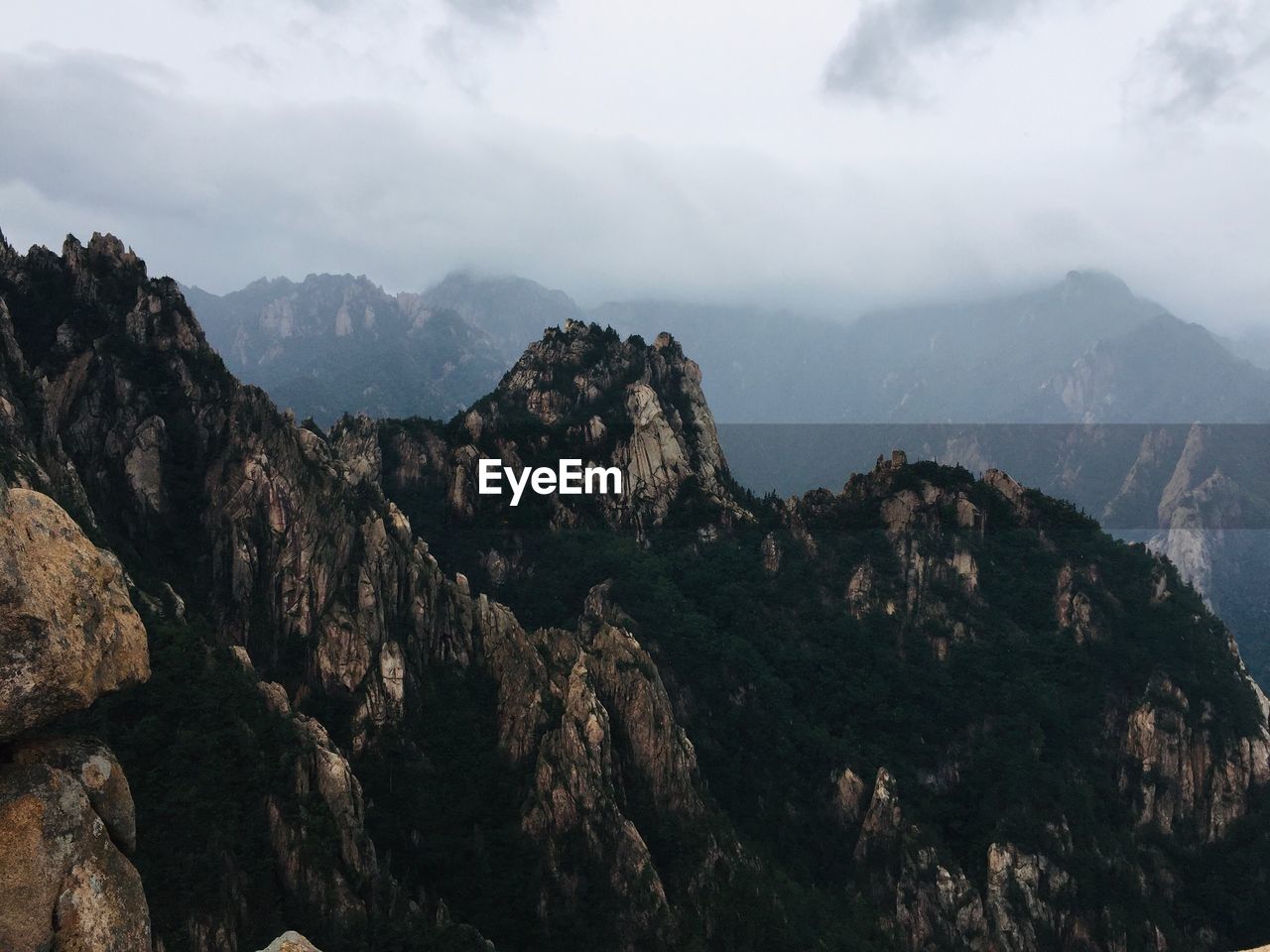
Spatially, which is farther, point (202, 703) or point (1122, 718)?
point (1122, 718)

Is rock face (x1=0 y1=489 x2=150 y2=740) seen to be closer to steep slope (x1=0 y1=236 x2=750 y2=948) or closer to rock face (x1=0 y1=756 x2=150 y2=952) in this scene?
rock face (x1=0 y1=756 x2=150 y2=952)

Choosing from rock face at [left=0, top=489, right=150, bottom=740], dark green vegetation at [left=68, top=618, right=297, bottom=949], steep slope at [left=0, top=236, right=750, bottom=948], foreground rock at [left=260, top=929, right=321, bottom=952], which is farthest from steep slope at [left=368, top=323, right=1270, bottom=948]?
rock face at [left=0, top=489, right=150, bottom=740]

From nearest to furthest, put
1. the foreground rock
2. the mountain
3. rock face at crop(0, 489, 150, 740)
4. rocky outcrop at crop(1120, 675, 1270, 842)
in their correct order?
rock face at crop(0, 489, 150, 740)
the foreground rock
the mountain
rocky outcrop at crop(1120, 675, 1270, 842)

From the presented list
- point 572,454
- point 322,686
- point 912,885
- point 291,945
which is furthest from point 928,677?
point 291,945

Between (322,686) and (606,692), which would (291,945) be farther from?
(606,692)

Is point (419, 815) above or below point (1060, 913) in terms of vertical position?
above

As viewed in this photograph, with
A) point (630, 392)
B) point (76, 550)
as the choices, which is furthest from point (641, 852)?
point (630, 392)

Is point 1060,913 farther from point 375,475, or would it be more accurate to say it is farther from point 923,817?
point 375,475
